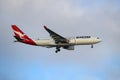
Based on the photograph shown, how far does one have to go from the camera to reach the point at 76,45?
165 metres

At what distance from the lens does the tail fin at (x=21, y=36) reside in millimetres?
166875

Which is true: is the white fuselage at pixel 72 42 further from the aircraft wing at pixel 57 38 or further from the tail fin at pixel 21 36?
the tail fin at pixel 21 36

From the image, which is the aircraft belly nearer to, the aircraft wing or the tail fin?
the aircraft wing

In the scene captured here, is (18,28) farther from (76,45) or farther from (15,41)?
(76,45)

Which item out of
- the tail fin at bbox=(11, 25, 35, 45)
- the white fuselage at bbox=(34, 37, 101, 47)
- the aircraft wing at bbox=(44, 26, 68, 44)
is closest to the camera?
the white fuselage at bbox=(34, 37, 101, 47)

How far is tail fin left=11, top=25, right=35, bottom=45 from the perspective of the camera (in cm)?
16688

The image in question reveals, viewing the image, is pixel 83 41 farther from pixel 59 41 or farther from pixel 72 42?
pixel 59 41

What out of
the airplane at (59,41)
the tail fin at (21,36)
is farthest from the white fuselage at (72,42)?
the tail fin at (21,36)

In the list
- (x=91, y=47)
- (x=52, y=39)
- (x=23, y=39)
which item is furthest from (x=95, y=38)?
(x=23, y=39)

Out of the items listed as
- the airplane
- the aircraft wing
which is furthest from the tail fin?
the aircraft wing

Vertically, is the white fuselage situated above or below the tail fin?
below

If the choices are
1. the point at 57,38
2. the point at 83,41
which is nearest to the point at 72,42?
the point at 83,41

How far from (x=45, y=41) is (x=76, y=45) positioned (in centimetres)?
1106

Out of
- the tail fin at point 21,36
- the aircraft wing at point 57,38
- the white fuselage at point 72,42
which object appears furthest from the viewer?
the tail fin at point 21,36
